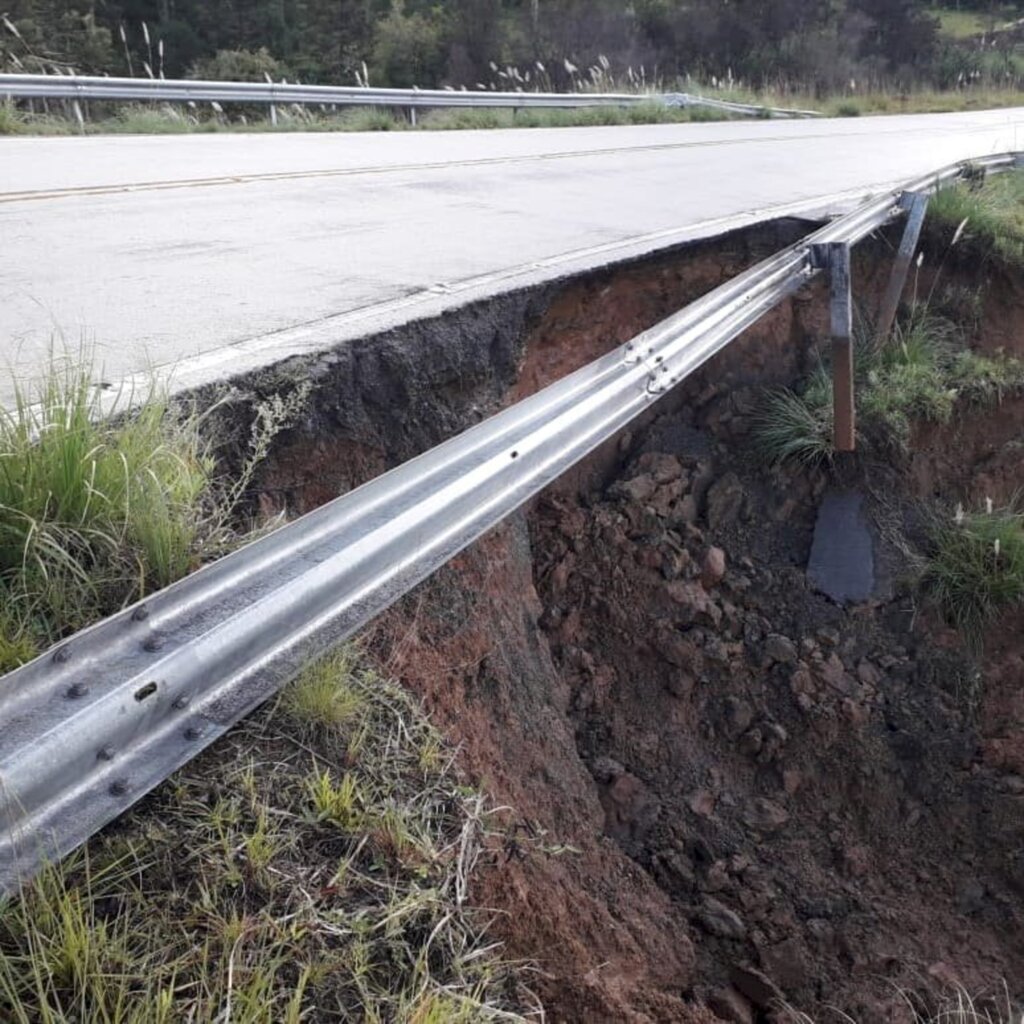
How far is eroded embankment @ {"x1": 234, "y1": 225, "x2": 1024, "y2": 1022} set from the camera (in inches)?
138

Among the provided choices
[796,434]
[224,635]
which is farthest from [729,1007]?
[796,434]

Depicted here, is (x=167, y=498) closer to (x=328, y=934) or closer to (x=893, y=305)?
(x=328, y=934)

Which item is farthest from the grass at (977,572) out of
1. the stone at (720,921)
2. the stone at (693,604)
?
A: the stone at (720,921)

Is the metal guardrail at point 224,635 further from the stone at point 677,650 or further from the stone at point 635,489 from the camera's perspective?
the stone at point 635,489

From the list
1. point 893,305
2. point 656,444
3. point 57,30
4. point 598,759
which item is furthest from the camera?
point 57,30

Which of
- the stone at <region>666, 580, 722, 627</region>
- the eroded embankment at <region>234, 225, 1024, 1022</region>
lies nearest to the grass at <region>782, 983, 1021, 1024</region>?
the eroded embankment at <region>234, 225, 1024, 1022</region>

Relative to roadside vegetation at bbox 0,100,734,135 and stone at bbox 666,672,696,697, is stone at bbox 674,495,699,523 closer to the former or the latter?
stone at bbox 666,672,696,697

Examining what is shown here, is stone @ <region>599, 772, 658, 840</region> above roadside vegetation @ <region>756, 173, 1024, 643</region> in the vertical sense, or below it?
below

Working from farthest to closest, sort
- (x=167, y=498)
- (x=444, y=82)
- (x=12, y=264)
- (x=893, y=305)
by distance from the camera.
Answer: (x=444, y=82)
(x=893, y=305)
(x=12, y=264)
(x=167, y=498)

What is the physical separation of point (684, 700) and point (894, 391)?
106 inches

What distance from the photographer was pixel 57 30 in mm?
28219

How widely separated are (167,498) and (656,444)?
3.56 m

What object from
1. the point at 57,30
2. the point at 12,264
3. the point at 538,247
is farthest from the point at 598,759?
the point at 57,30

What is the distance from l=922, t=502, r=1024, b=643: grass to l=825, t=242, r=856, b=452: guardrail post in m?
0.78
